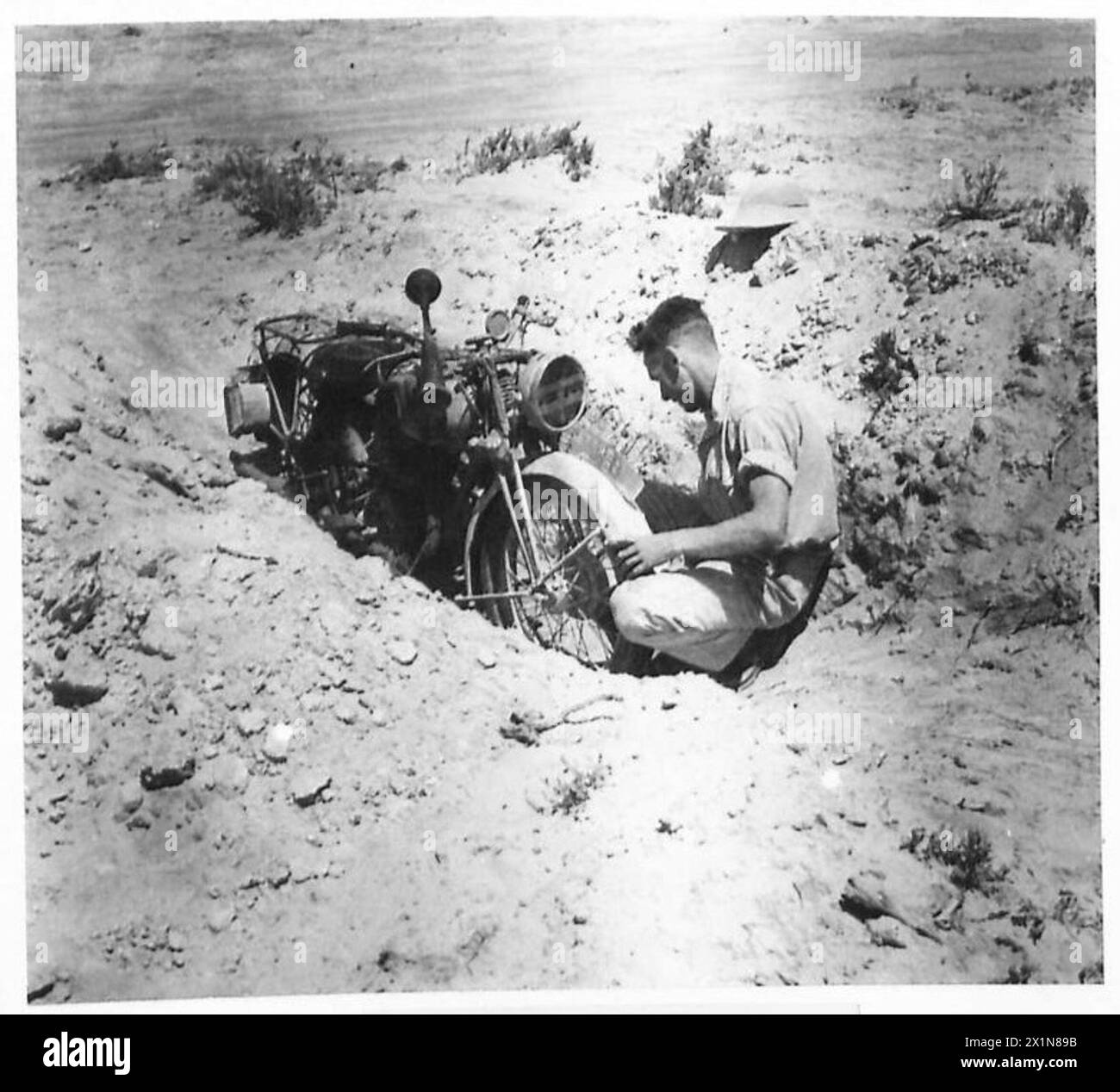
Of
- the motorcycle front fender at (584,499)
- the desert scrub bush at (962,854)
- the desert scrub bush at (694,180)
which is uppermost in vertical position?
the desert scrub bush at (694,180)

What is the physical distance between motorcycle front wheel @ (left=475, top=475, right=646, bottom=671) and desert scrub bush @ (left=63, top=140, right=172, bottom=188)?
202 centimetres

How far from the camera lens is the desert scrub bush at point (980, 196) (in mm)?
6184

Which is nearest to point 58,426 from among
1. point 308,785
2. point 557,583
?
point 308,785

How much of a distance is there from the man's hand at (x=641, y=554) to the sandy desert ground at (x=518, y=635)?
12.7 inches

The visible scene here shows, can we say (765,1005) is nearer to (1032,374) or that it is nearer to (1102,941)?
(1102,941)

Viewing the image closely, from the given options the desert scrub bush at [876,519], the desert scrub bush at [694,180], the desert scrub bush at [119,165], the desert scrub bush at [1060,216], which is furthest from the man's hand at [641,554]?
the desert scrub bush at [119,165]

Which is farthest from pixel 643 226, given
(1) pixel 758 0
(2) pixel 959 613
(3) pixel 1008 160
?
(2) pixel 959 613

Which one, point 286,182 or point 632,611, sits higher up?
point 286,182

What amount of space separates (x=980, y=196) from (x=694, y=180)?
47.1 inches

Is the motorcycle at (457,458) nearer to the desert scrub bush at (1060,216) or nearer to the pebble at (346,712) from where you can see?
the pebble at (346,712)

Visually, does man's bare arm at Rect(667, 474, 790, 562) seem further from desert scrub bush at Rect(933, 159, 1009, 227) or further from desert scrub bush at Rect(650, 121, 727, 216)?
desert scrub bush at Rect(933, 159, 1009, 227)

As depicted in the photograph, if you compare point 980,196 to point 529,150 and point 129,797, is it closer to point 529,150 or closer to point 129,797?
point 529,150

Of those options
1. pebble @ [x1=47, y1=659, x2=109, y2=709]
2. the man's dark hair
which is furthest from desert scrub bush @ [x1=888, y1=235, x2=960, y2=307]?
pebble @ [x1=47, y1=659, x2=109, y2=709]

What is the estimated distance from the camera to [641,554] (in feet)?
19.6
